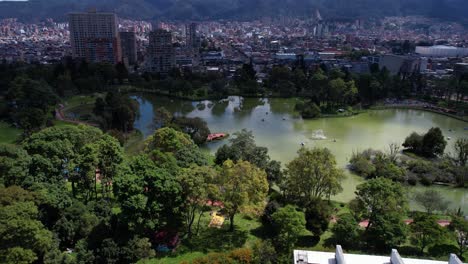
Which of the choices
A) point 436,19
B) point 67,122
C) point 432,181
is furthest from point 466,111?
point 436,19

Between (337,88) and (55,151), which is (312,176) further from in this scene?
(337,88)

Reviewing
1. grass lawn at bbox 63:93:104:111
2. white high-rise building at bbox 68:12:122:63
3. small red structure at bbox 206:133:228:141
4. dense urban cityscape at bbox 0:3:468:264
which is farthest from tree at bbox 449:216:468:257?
white high-rise building at bbox 68:12:122:63

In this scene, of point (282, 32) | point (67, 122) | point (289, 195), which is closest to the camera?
point (289, 195)

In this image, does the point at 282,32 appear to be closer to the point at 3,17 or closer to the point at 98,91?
the point at 98,91

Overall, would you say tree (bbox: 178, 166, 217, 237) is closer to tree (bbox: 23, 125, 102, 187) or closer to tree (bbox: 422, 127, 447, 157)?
tree (bbox: 23, 125, 102, 187)

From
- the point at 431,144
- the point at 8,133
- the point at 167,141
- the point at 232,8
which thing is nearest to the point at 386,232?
the point at 167,141
